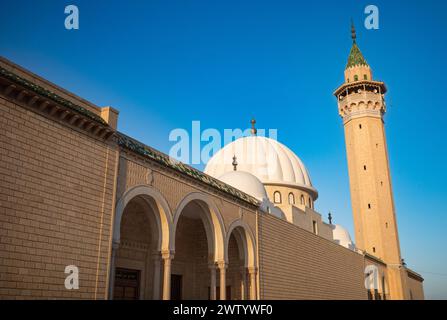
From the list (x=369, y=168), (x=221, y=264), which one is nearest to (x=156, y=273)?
(x=221, y=264)

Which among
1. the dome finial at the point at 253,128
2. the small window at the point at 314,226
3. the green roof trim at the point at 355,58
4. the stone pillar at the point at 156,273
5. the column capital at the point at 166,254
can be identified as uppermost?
the green roof trim at the point at 355,58

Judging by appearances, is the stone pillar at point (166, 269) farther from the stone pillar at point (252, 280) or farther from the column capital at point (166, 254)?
the stone pillar at point (252, 280)

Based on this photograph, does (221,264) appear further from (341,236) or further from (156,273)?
(341,236)

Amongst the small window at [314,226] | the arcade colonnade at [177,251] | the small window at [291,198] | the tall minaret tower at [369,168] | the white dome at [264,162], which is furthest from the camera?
the tall minaret tower at [369,168]

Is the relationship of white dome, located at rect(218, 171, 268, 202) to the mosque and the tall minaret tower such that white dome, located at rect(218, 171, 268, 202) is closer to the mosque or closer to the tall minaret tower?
the mosque

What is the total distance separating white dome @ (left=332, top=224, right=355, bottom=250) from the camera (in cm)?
2707

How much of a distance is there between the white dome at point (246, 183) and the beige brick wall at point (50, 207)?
1038cm

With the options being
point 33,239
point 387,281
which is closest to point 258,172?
point 387,281

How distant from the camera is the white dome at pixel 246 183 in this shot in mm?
19500

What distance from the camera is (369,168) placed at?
2973 cm

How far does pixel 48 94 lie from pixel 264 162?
18.5 m

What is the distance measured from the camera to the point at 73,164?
891cm

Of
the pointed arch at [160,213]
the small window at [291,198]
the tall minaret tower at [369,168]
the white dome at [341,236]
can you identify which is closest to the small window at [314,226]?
the small window at [291,198]
